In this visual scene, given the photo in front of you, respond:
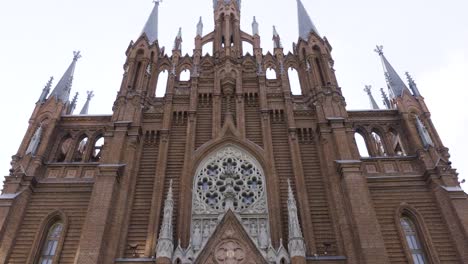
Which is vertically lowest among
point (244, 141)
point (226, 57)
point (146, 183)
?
point (146, 183)

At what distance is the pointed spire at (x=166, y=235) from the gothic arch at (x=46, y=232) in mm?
4896

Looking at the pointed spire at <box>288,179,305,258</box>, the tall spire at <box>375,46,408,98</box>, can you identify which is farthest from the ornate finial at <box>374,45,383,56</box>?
the pointed spire at <box>288,179,305,258</box>

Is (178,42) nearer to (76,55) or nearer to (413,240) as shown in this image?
(76,55)

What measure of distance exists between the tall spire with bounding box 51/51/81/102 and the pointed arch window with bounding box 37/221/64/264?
8704 millimetres

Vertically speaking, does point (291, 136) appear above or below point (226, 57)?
below

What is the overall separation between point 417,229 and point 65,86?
23.0 metres

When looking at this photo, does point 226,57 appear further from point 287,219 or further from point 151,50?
point 287,219

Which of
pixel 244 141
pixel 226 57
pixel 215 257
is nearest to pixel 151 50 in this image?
pixel 226 57

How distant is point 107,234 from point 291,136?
11.1 meters

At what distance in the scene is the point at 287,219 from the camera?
20234 mm

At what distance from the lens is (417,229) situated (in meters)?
20.4

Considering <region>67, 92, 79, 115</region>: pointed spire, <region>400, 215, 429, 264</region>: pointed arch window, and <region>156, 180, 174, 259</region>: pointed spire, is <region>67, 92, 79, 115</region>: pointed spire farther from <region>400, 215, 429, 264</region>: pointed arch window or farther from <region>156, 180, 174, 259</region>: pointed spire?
<region>400, 215, 429, 264</region>: pointed arch window

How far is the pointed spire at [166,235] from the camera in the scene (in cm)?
1800

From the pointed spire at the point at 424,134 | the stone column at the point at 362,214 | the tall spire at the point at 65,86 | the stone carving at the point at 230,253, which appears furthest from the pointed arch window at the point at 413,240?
the tall spire at the point at 65,86
